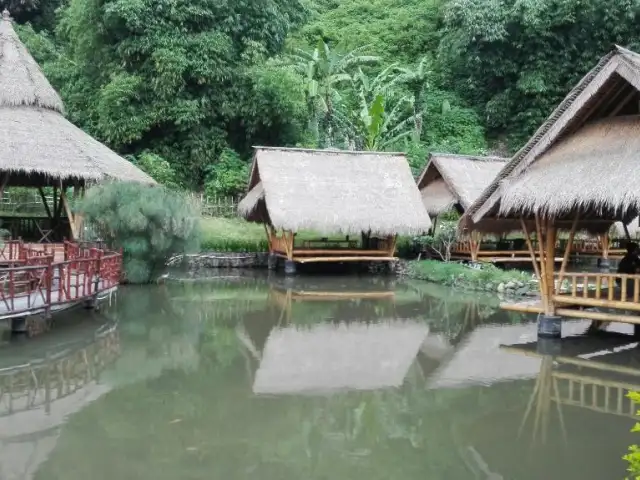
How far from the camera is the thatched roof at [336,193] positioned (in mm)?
18844

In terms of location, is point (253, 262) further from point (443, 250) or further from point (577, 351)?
point (577, 351)

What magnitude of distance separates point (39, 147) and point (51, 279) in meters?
7.49

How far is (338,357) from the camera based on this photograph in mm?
9648

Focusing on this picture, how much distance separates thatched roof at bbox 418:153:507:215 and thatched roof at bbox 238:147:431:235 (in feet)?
4.28

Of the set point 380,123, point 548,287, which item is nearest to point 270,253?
point 380,123

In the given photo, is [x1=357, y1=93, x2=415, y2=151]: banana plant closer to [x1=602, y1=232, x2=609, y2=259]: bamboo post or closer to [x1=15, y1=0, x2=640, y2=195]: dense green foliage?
[x1=15, y1=0, x2=640, y2=195]: dense green foliage

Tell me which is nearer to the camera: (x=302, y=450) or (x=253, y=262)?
(x=302, y=450)

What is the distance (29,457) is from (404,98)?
26.5 m

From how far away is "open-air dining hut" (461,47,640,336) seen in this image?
9469mm

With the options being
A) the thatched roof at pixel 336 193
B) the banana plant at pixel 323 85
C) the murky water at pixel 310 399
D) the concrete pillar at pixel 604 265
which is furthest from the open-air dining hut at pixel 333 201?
the banana plant at pixel 323 85

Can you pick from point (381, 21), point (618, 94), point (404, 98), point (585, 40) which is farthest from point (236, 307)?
point (381, 21)

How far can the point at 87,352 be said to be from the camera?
31.6ft

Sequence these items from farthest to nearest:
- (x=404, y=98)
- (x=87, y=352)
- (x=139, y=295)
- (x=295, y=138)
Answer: (x=404, y=98), (x=295, y=138), (x=139, y=295), (x=87, y=352)

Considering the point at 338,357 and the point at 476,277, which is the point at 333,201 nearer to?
the point at 476,277
